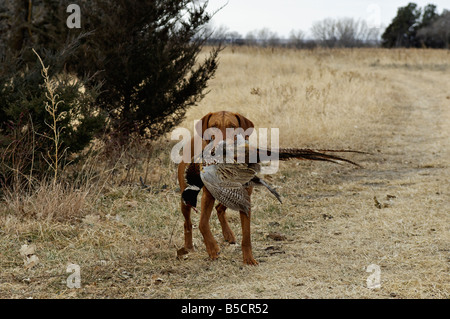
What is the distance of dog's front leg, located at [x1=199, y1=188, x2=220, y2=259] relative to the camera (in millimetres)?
3924

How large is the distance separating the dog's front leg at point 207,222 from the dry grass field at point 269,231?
3.9 inches

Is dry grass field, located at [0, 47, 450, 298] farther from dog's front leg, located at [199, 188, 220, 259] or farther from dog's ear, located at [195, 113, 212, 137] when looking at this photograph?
dog's ear, located at [195, 113, 212, 137]

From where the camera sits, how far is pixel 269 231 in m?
5.08

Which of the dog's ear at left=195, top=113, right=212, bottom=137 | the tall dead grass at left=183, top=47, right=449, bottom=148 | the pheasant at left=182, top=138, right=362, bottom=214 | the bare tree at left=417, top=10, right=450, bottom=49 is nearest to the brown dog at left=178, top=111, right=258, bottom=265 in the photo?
the dog's ear at left=195, top=113, right=212, bottom=137

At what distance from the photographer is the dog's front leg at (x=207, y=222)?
392 cm

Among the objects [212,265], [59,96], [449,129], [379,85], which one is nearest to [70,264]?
[212,265]

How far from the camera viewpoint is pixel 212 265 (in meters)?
4.05

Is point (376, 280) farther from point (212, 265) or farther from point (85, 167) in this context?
point (85, 167)

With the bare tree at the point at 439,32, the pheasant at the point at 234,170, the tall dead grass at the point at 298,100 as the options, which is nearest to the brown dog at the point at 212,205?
the pheasant at the point at 234,170

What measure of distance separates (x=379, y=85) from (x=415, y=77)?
588cm

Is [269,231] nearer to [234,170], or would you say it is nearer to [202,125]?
[234,170]

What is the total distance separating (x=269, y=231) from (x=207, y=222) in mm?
1279

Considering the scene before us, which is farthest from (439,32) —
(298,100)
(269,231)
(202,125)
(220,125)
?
(220,125)
